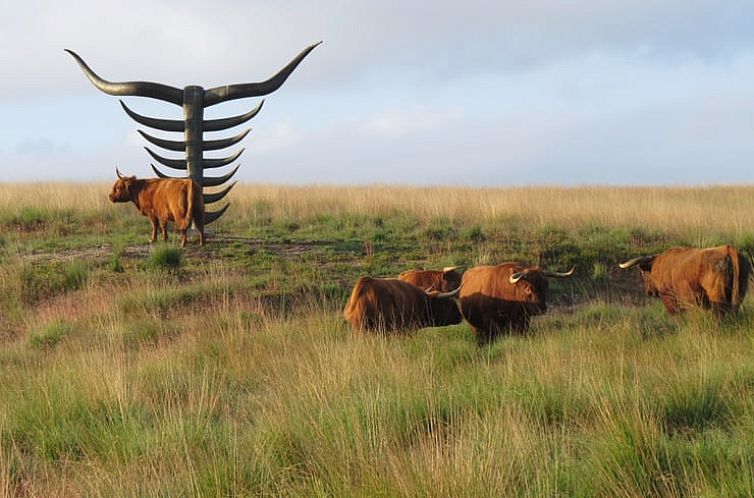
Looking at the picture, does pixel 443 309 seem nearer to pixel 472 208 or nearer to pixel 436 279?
pixel 436 279

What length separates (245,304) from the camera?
10.3 meters

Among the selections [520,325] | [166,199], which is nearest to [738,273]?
[520,325]

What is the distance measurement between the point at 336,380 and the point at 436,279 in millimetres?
3327

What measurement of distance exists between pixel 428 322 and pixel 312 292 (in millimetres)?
2780

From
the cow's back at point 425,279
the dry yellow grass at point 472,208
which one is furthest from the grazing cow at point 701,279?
the dry yellow grass at point 472,208

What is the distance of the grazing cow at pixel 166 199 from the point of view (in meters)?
11.9

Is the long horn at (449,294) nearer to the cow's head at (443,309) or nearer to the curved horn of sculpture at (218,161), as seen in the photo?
the cow's head at (443,309)

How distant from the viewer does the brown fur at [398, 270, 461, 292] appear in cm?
891

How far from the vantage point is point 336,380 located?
589cm

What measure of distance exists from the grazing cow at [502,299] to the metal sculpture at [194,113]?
5.59 meters

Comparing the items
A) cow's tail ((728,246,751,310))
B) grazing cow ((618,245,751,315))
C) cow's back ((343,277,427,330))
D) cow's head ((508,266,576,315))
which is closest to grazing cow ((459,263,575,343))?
cow's head ((508,266,576,315))

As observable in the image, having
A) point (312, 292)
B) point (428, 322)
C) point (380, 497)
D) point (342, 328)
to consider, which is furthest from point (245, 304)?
point (380, 497)

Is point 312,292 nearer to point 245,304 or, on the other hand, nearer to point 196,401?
point 245,304

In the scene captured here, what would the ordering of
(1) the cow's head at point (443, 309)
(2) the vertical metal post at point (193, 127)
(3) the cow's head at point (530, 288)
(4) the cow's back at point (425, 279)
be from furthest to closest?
(2) the vertical metal post at point (193, 127), (4) the cow's back at point (425, 279), (1) the cow's head at point (443, 309), (3) the cow's head at point (530, 288)
